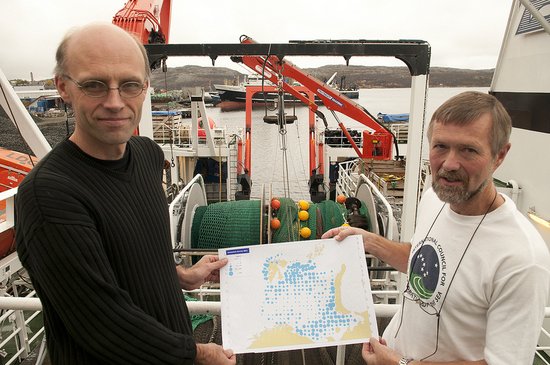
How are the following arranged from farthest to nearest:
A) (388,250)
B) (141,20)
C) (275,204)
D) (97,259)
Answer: (141,20)
(275,204)
(388,250)
(97,259)

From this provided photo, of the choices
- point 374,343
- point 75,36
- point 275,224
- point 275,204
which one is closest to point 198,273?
point 374,343

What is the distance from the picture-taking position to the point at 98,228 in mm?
1246

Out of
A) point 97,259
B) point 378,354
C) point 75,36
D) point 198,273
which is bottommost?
point 378,354

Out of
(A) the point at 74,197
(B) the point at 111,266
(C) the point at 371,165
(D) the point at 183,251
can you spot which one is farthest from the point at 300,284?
(C) the point at 371,165

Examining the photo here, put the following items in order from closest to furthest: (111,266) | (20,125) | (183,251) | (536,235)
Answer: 1. (111,266)
2. (536,235)
3. (183,251)
4. (20,125)

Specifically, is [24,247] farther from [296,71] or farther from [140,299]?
[296,71]

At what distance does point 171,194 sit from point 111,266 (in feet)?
18.0

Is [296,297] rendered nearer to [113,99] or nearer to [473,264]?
[473,264]

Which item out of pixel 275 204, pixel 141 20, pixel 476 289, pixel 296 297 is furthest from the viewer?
pixel 141 20

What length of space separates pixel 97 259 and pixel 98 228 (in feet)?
0.39

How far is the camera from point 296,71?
8211 millimetres

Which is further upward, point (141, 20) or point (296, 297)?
point (141, 20)

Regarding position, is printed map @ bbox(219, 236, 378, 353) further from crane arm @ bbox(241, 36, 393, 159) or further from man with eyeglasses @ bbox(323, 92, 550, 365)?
crane arm @ bbox(241, 36, 393, 159)

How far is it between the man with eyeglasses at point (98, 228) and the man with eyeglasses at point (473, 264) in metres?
0.91
